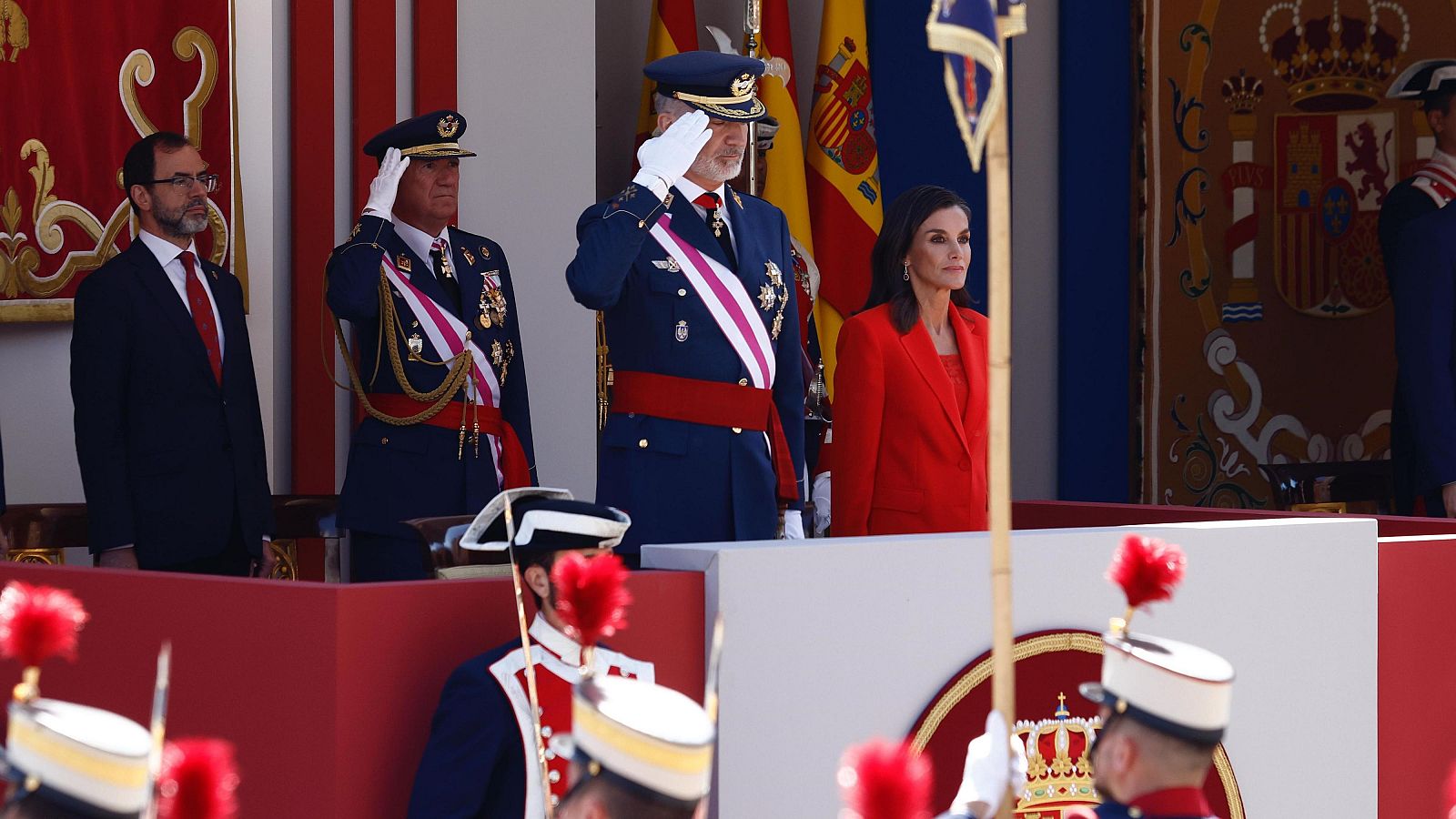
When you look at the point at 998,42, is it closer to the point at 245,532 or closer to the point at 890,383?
the point at 890,383

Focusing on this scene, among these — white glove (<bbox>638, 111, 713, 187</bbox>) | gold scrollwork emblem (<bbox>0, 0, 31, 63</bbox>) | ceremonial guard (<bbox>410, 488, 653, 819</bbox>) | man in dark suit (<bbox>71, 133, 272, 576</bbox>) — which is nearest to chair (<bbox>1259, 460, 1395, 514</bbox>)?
white glove (<bbox>638, 111, 713, 187</bbox>)

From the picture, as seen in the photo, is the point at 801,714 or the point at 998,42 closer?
the point at 998,42

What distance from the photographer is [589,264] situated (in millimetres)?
A: 3068

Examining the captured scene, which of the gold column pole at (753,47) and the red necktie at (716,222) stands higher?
the gold column pole at (753,47)

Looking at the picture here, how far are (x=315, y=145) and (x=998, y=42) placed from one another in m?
3.04

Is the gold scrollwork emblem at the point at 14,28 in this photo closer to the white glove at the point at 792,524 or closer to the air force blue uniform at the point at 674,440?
the air force blue uniform at the point at 674,440

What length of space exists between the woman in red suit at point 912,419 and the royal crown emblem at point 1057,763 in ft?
2.59

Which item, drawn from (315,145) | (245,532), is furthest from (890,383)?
(315,145)

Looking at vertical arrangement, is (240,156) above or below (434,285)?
above

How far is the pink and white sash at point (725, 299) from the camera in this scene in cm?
325

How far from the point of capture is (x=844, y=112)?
5.83 m

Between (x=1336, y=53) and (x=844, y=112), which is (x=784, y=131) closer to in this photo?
(x=844, y=112)

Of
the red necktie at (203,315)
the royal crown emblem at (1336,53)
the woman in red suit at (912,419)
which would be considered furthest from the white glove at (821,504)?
the royal crown emblem at (1336,53)

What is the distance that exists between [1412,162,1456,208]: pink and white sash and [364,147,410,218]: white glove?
2.64 meters
